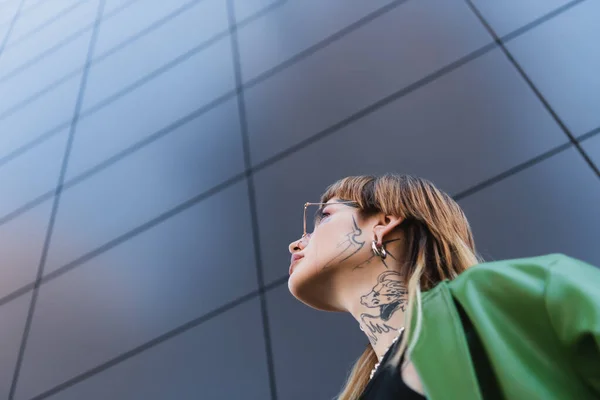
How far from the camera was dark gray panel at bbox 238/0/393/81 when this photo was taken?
380cm

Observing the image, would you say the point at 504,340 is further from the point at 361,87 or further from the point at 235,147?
the point at 235,147

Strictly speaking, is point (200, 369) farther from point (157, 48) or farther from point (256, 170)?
point (157, 48)

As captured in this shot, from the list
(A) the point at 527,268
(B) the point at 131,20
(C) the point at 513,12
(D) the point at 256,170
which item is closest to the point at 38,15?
(B) the point at 131,20

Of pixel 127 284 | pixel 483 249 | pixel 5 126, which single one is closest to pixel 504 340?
pixel 483 249

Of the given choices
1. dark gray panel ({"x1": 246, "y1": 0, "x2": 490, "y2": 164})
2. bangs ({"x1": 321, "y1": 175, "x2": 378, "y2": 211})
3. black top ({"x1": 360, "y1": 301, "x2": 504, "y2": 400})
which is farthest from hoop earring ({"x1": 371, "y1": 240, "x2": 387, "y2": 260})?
dark gray panel ({"x1": 246, "y1": 0, "x2": 490, "y2": 164})

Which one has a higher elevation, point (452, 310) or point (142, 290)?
point (142, 290)

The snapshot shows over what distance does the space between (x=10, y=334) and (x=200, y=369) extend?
1.55m

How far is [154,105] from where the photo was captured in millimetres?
4285

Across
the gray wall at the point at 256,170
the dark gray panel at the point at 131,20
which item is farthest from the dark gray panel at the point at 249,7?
the dark gray panel at the point at 131,20

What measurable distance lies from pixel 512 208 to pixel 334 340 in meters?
0.93

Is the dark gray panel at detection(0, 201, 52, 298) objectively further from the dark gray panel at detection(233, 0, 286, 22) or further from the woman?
the woman

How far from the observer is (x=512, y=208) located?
242cm

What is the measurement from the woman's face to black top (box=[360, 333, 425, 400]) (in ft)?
1.16

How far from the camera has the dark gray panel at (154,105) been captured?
4.08 meters
